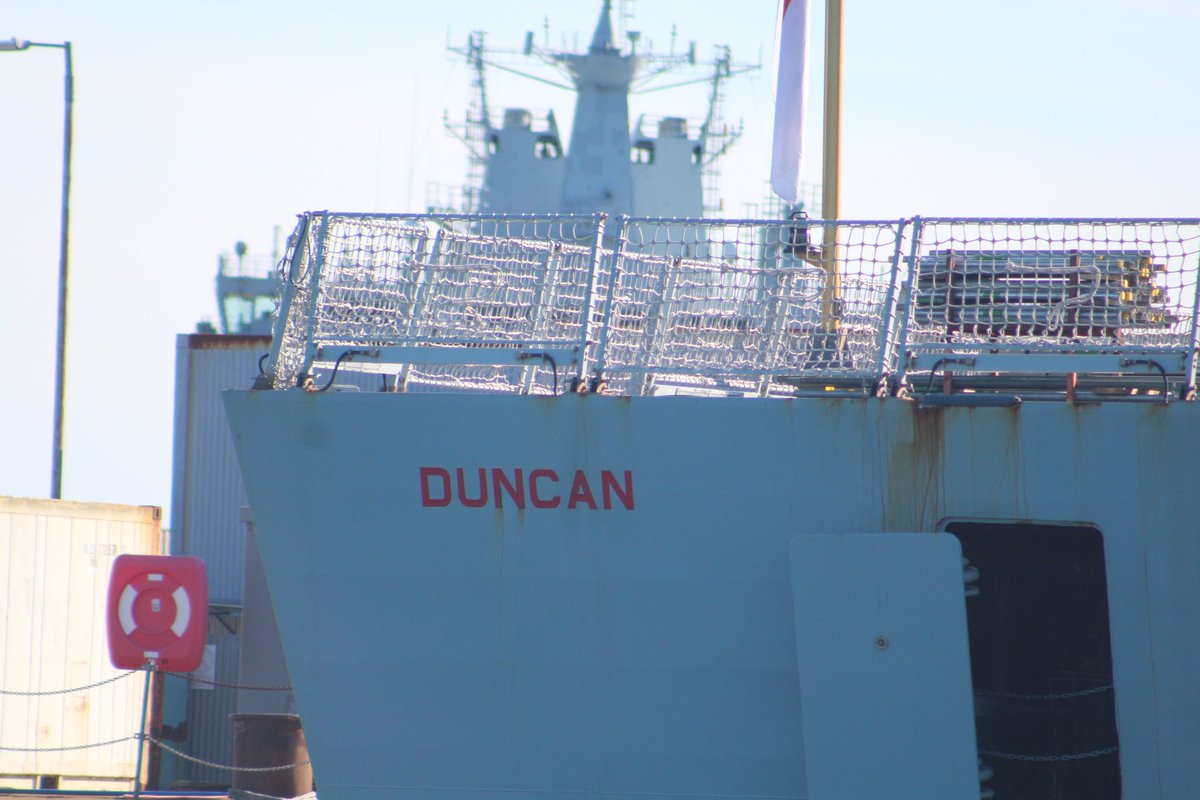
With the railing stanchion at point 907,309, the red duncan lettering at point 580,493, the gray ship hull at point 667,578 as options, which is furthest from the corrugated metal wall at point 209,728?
the railing stanchion at point 907,309

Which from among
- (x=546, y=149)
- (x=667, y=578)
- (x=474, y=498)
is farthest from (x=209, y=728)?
(x=546, y=149)

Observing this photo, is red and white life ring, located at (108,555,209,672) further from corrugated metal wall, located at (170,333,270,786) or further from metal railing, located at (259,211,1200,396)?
corrugated metal wall, located at (170,333,270,786)

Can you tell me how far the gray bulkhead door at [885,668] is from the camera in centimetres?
714

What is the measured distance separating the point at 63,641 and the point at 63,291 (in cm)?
432

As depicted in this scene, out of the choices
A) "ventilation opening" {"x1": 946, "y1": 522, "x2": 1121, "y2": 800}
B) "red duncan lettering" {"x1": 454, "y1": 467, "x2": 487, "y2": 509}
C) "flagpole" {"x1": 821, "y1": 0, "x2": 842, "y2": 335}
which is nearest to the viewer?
"red duncan lettering" {"x1": 454, "y1": 467, "x2": 487, "y2": 509}

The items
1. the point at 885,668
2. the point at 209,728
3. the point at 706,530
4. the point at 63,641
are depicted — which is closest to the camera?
the point at 885,668

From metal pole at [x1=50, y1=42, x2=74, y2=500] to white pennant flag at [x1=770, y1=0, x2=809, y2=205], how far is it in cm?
968

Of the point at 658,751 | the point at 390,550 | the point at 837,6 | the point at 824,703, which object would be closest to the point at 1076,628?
the point at 824,703

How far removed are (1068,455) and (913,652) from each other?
1.37m

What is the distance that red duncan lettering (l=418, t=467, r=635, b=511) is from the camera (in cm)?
764

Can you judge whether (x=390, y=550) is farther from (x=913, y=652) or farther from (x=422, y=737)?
(x=913, y=652)

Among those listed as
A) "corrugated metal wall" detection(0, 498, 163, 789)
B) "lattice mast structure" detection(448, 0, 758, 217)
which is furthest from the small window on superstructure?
"corrugated metal wall" detection(0, 498, 163, 789)

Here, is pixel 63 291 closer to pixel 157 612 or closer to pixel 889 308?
pixel 157 612

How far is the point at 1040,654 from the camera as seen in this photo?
870 cm
